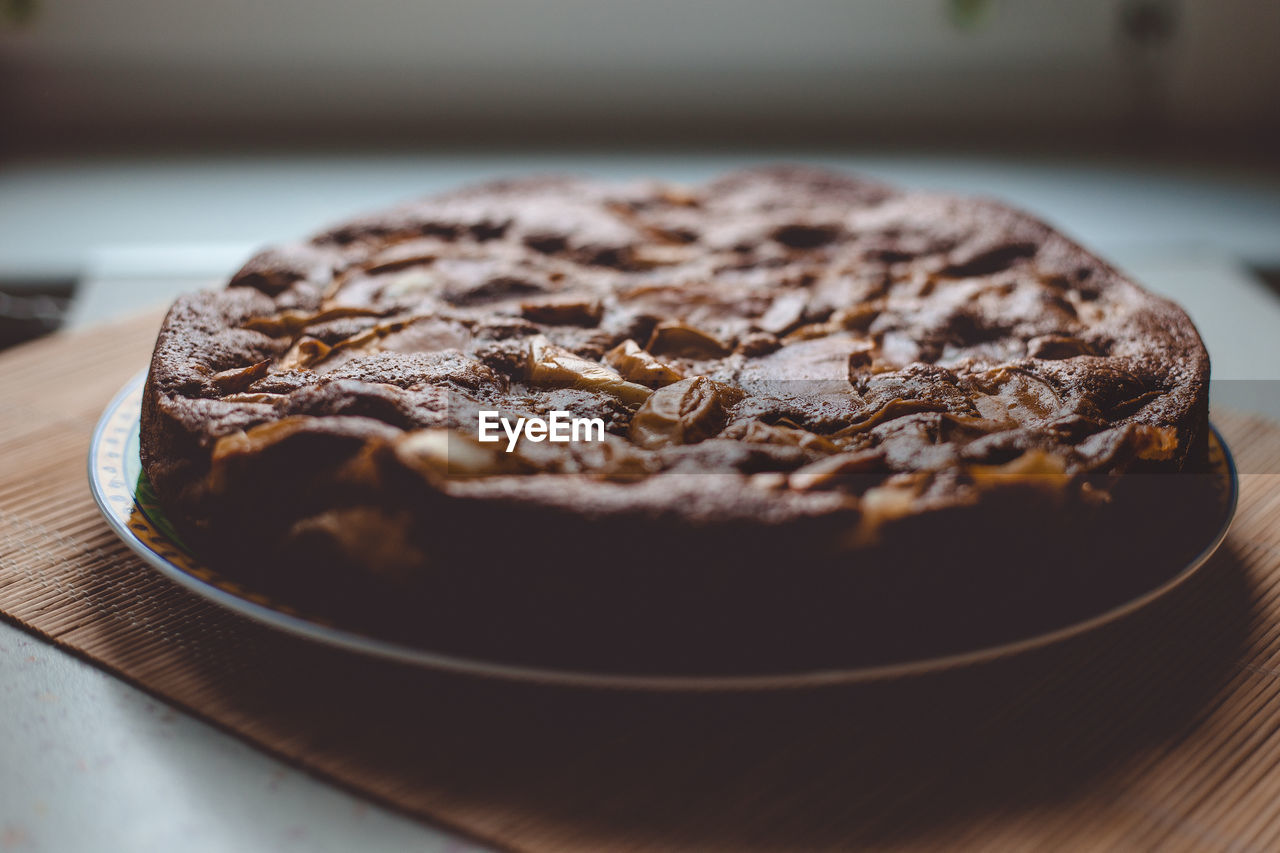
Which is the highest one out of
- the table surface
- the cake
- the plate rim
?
the cake

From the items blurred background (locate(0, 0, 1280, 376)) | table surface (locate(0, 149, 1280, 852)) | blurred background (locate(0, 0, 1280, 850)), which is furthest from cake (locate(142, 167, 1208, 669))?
blurred background (locate(0, 0, 1280, 376))

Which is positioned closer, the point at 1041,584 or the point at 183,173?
the point at 1041,584

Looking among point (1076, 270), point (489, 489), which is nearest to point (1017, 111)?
point (1076, 270)

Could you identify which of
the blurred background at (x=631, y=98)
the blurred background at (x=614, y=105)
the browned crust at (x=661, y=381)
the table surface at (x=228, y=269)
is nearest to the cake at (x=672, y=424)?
the browned crust at (x=661, y=381)

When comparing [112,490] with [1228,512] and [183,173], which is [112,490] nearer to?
[1228,512]

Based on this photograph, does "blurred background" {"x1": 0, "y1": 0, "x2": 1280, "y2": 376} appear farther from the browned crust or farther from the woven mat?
the woven mat
